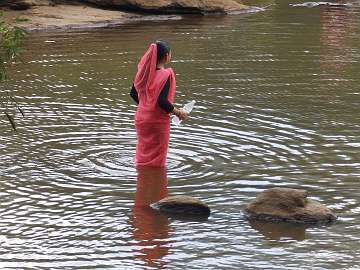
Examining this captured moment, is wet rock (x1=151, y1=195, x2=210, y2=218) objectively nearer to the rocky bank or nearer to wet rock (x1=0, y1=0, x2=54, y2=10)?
the rocky bank

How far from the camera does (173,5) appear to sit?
3191 cm

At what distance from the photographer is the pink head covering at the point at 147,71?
10.7 m

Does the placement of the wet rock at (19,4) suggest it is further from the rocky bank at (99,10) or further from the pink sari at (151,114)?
the pink sari at (151,114)

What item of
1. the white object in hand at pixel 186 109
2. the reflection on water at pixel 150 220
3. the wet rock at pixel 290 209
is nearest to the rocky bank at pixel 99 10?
the white object in hand at pixel 186 109

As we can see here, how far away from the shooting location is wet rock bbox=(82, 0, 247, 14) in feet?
103

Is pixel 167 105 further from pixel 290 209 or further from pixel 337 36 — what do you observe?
pixel 337 36

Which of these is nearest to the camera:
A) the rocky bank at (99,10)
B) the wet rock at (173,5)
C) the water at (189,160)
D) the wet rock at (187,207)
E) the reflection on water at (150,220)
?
the reflection on water at (150,220)

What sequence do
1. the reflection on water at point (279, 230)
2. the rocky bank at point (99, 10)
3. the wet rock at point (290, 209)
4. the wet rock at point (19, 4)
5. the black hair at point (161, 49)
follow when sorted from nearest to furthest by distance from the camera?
1. the reflection on water at point (279, 230)
2. the wet rock at point (290, 209)
3. the black hair at point (161, 49)
4. the rocky bank at point (99, 10)
5. the wet rock at point (19, 4)

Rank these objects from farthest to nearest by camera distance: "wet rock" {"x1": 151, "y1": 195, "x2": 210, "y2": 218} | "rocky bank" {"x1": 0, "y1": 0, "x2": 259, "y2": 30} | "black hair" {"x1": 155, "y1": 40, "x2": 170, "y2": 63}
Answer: "rocky bank" {"x1": 0, "y1": 0, "x2": 259, "y2": 30} < "black hair" {"x1": 155, "y1": 40, "x2": 170, "y2": 63} < "wet rock" {"x1": 151, "y1": 195, "x2": 210, "y2": 218}

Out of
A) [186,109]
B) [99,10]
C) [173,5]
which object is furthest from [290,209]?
[173,5]

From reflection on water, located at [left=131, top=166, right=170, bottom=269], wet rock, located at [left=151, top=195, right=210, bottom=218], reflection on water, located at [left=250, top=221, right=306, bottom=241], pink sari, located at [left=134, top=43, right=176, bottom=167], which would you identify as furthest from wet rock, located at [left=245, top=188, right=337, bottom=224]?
pink sari, located at [left=134, top=43, right=176, bottom=167]

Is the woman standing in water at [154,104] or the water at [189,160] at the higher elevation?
the woman standing in water at [154,104]

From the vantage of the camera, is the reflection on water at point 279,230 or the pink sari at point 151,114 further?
the pink sari at point 151,114

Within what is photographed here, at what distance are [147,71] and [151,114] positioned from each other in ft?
1.83
